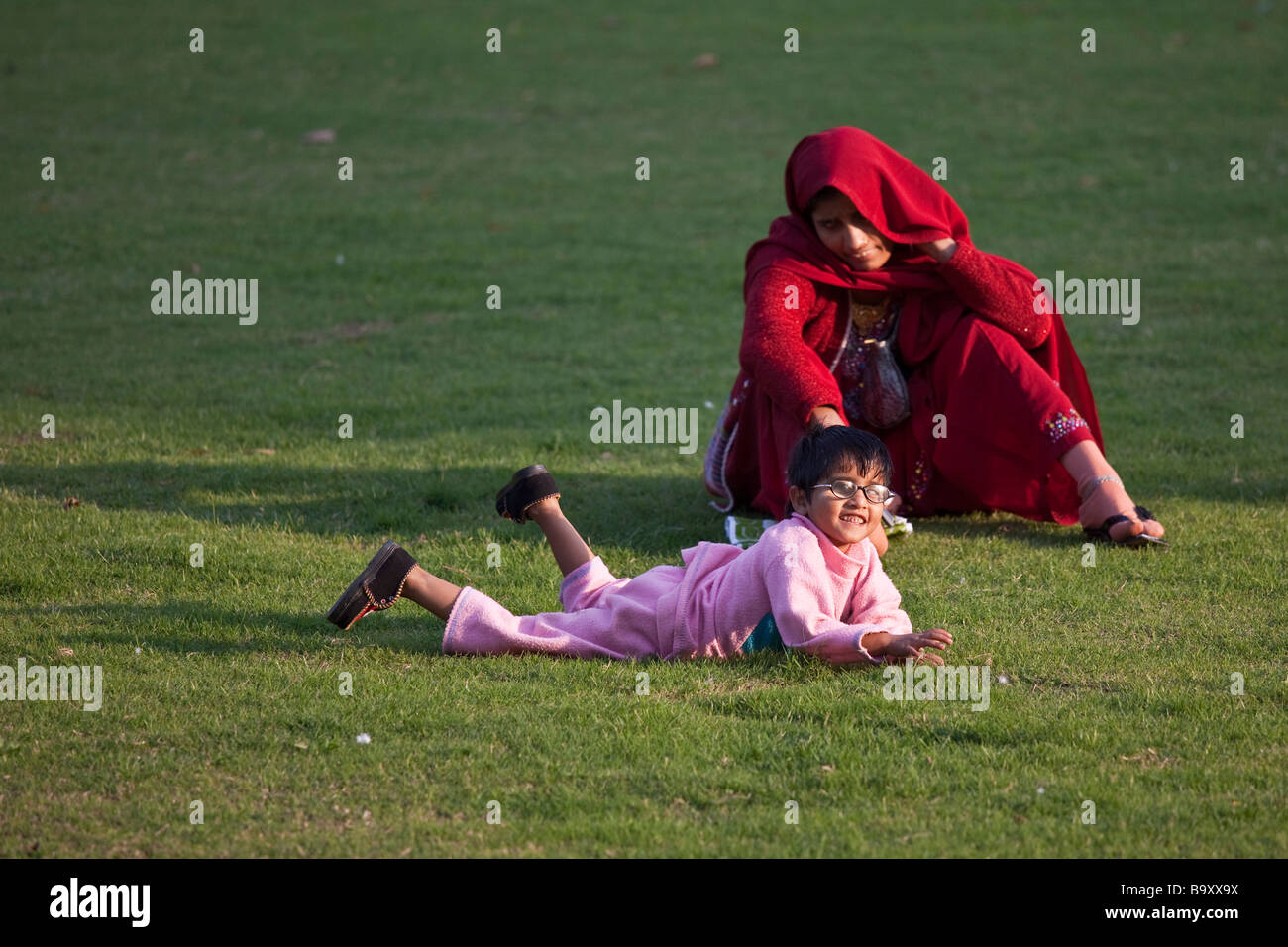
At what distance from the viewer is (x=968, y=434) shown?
6168 mm

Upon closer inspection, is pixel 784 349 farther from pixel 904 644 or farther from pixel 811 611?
pixel 904 644

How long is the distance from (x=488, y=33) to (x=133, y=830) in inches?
757

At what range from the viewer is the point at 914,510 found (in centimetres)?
652

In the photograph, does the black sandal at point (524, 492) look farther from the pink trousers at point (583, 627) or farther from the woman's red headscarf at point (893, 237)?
the woman's red headscarf at point (893, 237)

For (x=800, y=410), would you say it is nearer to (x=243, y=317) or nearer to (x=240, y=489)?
(x=240, y=489)

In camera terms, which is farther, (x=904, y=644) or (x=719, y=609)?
(x=719, y=609)

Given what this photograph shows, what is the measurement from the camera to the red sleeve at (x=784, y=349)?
5746 millimetres

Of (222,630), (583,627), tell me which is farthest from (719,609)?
(222,630)

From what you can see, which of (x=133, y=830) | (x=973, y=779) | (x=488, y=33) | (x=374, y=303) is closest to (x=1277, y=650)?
(x=973, y=779)

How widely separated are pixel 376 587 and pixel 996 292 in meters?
3.11

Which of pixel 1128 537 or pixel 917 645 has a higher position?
pixel 1128 537

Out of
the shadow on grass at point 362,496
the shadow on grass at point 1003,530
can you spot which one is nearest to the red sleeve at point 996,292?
the shadow on grass at point 1003,530

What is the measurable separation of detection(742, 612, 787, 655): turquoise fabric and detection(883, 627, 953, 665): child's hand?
401 millimetres

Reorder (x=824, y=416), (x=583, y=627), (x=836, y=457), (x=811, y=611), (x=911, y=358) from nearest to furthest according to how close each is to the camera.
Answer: (x=811, y=611) < (x=836, y=457) < (x=583, y=627) < (x=824, y=416) < (x=911, y=358)
